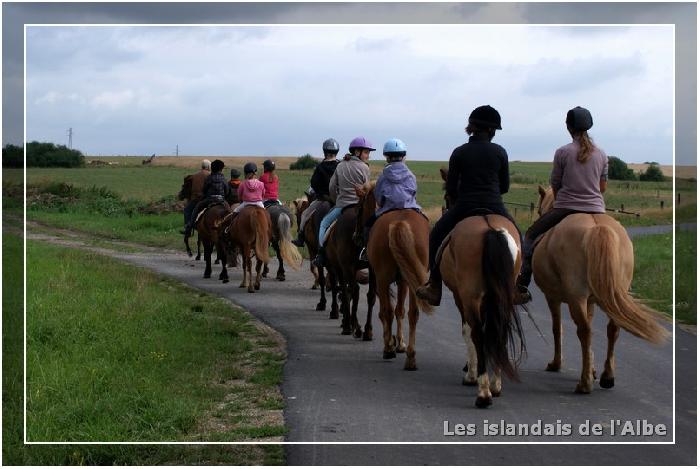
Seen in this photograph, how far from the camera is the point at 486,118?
10086mm

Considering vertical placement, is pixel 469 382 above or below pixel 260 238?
below

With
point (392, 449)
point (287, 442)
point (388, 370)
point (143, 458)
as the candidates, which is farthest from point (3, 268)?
point (388, 370)

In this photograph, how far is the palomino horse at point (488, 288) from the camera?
30.6 ft

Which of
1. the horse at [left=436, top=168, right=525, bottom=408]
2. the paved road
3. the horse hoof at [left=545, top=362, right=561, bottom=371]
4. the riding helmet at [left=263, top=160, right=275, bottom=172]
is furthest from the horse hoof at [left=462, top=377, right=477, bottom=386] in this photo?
the riding helmet at [left=263, top=160, right=275, bottom=172]

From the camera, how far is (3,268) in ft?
28.8

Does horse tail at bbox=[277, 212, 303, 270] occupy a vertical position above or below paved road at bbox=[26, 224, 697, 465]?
above

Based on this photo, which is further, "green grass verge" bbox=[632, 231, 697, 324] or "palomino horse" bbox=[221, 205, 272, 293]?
"palomino horse" bbox=[221, 205, 272, 293]

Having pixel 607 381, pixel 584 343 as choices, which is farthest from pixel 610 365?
pixel 584 343

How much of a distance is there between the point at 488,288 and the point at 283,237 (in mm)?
11011

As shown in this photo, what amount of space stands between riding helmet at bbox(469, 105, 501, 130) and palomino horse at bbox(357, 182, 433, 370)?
1829 mm

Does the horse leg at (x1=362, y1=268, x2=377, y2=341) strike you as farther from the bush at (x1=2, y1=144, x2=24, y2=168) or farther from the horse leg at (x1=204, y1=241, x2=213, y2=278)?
the horse leg at (x1=204, y1=241, x2=213, y2=278)

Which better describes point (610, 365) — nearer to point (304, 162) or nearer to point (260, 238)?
point (260, 238)

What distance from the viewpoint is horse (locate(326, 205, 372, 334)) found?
1340cm

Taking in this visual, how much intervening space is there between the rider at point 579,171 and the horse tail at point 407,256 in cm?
133
